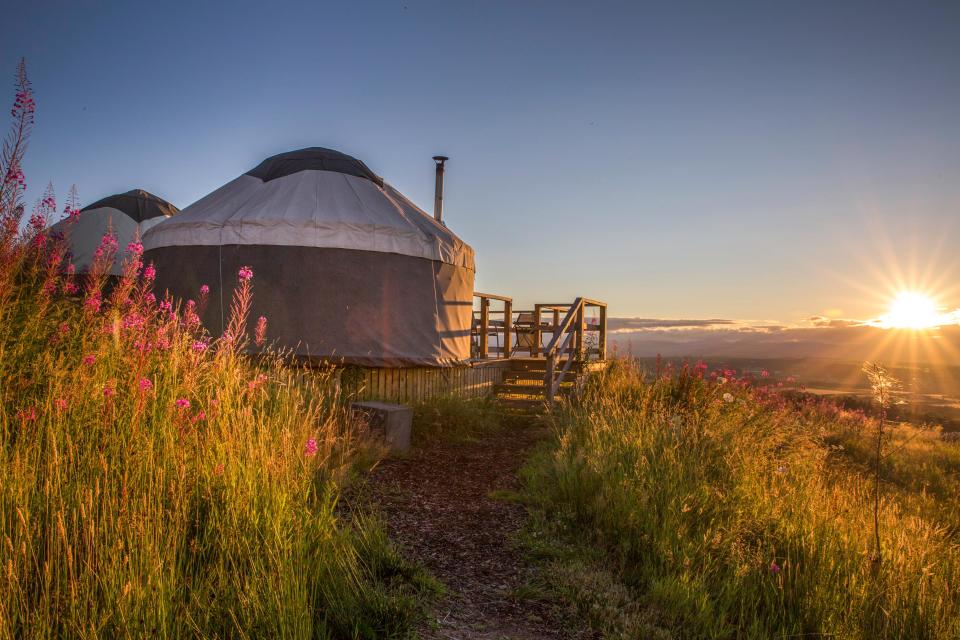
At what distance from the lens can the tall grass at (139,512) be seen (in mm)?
1959

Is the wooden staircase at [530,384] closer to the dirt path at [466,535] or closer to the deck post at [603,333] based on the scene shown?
the deck post at [603,333]

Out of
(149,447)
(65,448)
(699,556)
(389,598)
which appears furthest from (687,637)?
(65,448)

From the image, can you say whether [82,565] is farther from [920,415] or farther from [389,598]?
[920,415]

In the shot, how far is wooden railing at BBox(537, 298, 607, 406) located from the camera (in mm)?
9219

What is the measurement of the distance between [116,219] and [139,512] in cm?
1321

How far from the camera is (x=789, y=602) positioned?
3062mm

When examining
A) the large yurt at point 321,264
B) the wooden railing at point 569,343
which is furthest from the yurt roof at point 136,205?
the wooden railing at point 569,343

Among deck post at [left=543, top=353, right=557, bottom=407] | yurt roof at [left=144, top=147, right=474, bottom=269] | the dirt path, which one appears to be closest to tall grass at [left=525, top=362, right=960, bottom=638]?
the dirt path

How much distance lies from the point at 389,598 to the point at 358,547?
0.50 m

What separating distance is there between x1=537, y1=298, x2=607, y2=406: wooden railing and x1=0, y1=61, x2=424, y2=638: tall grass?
6298 mm

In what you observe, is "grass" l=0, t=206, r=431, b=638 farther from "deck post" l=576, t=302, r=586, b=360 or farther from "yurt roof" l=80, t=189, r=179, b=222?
"yurt roof" l=80, t=189, r=179, b=222

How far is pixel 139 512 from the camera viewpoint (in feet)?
6.98

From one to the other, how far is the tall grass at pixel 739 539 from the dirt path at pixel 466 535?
42 cm

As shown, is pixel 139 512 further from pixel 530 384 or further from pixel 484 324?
pixel 484 324
